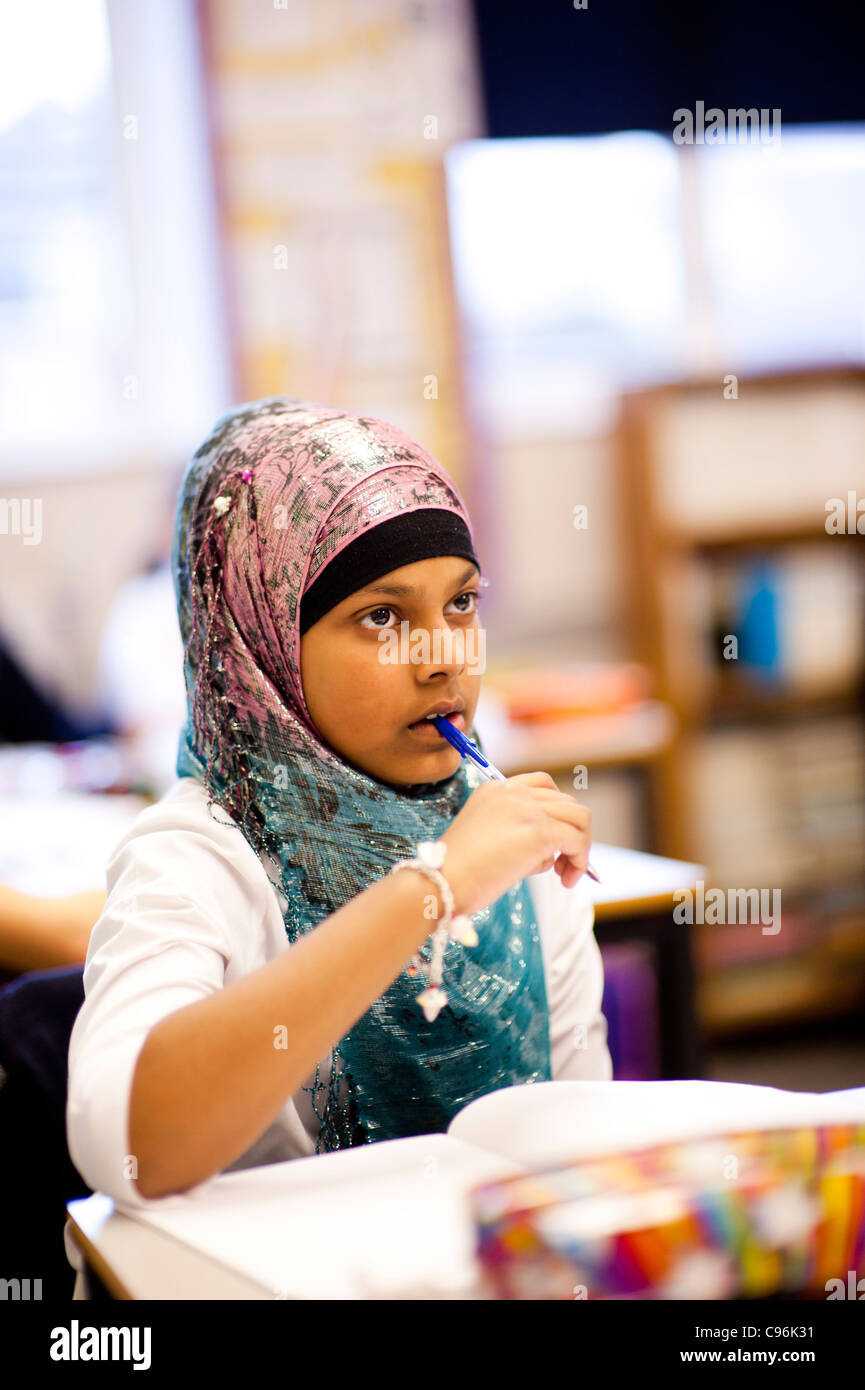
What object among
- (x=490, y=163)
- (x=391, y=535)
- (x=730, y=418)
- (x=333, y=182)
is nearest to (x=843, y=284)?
(x=730, y=418)

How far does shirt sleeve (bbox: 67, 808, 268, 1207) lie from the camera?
817 mm

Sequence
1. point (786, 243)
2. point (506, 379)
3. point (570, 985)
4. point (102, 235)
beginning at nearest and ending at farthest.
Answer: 1. point (570, 985)
2. point (102, 235)
3. point (506, 379)
4. point (786, 243)

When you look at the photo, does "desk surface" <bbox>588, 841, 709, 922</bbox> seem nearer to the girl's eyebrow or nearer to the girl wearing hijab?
the girl wearing hijab

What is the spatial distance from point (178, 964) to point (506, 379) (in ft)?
10.5

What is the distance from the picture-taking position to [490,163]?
375 cm

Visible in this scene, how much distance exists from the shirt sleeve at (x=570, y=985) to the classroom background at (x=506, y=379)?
199cm

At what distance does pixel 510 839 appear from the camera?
3.04 ft

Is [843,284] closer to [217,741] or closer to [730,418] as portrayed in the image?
[730,418]

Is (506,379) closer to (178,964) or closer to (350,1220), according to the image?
(178,964)

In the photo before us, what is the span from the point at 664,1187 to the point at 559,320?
3501 mm

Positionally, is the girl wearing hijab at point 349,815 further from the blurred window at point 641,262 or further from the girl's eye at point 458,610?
the blurred window at point 641,262

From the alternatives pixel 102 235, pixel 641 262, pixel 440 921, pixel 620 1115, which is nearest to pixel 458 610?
pixel 440 921

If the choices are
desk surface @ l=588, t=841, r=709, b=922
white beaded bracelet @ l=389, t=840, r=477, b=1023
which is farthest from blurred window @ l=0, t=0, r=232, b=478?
white beaded bracelet @ l=389, t=840, r=477, b=1023
